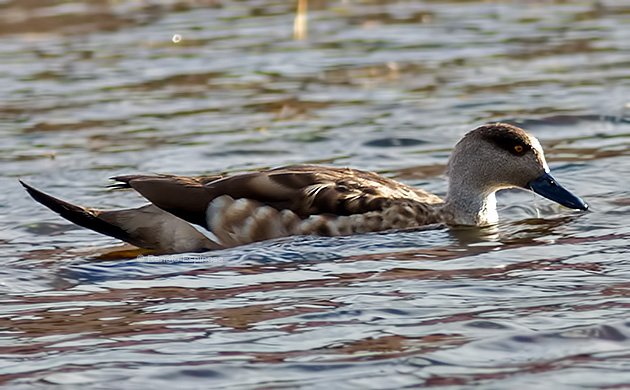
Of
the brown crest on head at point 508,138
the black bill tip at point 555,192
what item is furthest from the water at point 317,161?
the brown crest on head at point 508,138

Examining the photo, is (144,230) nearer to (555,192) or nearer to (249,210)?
(249,210)

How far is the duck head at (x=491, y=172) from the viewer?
10.0 m

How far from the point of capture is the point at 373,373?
6.52 meters

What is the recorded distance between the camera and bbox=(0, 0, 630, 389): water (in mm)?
6867

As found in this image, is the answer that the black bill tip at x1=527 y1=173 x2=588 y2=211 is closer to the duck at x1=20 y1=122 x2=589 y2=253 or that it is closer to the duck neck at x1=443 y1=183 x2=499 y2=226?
the duck at x1=20 y1=122 x2=589 y2=253

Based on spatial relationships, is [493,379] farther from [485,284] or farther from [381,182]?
[381,182]

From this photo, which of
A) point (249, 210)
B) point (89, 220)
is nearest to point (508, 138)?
point (249, 210)

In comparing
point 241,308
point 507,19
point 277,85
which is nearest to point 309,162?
point 277,85

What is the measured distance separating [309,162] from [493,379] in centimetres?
570

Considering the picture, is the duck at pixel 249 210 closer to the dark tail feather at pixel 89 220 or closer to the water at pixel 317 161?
the dark tail feather at pixel 89 220

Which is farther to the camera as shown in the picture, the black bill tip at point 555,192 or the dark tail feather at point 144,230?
the black bill tip at point 555,192

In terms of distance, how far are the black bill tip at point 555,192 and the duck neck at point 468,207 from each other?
0.98ft

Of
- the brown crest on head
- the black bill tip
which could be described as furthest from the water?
the brown crest on head

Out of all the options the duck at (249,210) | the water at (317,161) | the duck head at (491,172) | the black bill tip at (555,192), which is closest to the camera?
the water at (317,161)
